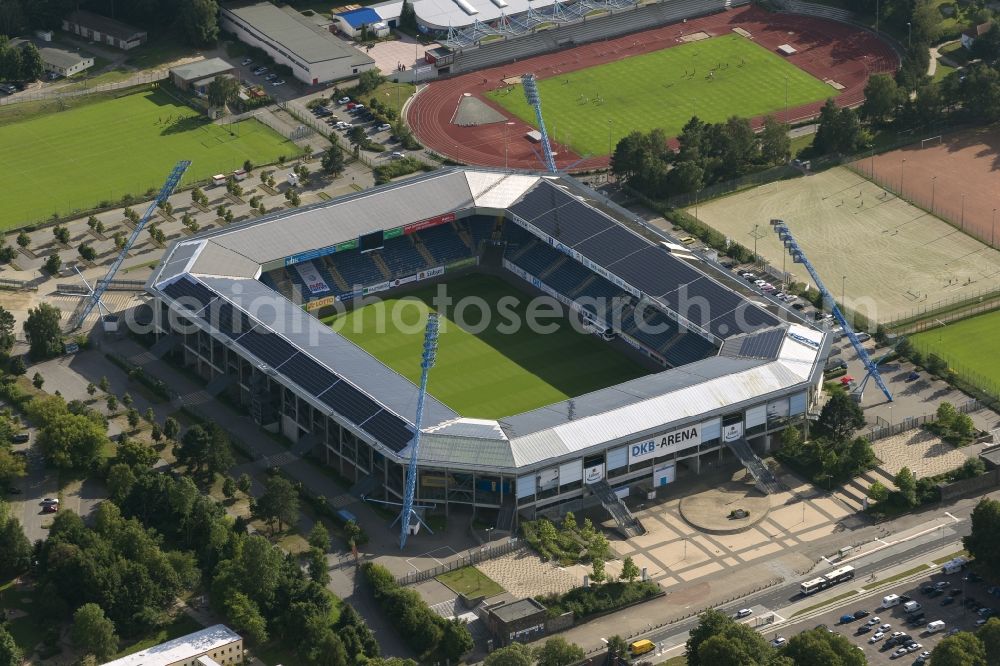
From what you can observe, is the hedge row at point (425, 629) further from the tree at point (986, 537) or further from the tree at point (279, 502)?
the tree at point (986, 537)

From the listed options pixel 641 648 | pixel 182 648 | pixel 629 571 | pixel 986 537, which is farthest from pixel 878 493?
pixel 182 648

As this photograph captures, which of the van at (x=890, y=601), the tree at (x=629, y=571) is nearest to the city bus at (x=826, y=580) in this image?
the van at (x=890, y=601)

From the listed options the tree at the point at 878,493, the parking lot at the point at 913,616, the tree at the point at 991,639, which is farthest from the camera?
the tree at the point at 878,493

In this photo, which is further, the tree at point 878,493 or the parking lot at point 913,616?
the tree at point 878,493

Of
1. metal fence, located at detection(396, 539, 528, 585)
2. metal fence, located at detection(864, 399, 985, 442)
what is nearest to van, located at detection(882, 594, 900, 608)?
metal fence, located at detection(864, 399, 985, 442)

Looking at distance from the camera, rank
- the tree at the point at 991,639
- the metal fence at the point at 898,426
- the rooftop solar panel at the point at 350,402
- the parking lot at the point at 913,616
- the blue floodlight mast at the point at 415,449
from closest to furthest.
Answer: the tree at the point at 991,639, the parking lot at the point at 913,616, the blue floodlight mast at the point at 415,449, the rooftop solar panel at the point at 350,402, the metal fence at the point at 898,426

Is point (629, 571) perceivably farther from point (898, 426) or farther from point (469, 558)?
point (898, 426)

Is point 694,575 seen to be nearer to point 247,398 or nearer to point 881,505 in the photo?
point 881,505

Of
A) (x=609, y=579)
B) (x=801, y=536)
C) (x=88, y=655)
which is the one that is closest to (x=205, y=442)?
(x=88, y=655)
